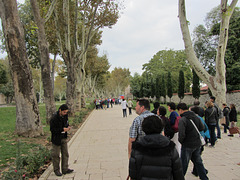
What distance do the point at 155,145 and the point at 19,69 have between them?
724cm

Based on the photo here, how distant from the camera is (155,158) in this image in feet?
6.46

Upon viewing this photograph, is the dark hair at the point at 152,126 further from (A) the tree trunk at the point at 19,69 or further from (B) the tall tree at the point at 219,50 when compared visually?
(B) the tall tree at the point at 219,50

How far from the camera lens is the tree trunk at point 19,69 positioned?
7.50 metres

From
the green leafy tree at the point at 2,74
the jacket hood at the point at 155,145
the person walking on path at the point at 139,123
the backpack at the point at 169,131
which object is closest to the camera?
the jacket hood at the point at 155,145

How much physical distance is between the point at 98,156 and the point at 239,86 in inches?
888

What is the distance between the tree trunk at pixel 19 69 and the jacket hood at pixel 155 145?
22.6 feet

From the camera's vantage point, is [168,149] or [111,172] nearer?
[168,149]

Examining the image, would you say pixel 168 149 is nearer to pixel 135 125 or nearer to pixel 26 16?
pixel 135 125

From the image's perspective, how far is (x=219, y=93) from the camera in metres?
9.44

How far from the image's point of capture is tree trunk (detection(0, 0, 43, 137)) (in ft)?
24.6

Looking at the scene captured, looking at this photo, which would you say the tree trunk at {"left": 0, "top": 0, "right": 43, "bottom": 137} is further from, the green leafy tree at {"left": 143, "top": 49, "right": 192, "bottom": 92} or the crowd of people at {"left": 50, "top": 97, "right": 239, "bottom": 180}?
the green leafy tree at {"left": 143, "top": 49, "right": 192, "bottom": 92}

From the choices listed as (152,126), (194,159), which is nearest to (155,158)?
(152,126)

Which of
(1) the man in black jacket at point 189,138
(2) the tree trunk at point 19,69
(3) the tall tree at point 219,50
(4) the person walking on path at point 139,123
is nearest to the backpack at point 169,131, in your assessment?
(1) the man in black jacket at point 189,138

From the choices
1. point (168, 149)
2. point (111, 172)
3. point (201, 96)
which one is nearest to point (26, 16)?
point (111, 172)
